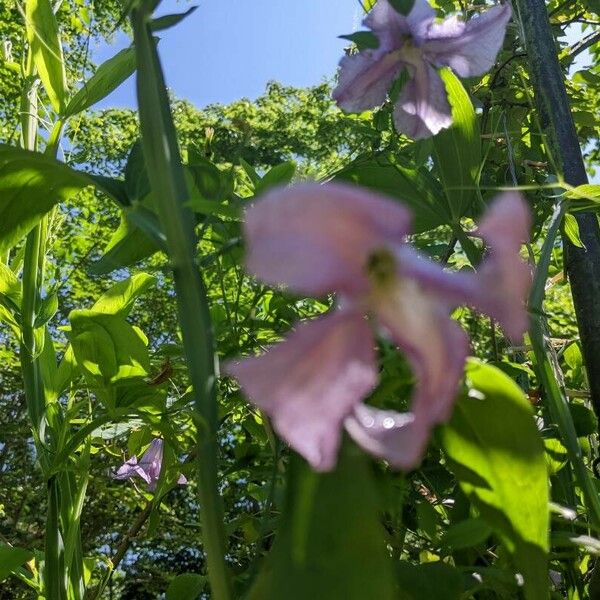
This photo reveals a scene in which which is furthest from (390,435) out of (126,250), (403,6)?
(126,250)

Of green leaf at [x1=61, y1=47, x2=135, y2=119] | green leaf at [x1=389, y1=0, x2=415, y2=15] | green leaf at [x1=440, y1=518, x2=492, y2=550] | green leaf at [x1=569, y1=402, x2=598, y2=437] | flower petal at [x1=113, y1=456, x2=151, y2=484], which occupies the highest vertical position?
green leaf at [x1=61, y1=47, x2=135, y2=119]

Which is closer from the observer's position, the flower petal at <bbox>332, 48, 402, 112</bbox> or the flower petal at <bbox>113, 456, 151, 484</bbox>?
the flower petal at <bbox>332, 48, 402, 112</bbox>

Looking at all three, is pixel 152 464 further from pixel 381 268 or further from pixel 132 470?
pixel 381 268

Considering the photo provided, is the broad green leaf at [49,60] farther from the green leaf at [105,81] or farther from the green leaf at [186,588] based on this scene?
the green leaf at [186,588]

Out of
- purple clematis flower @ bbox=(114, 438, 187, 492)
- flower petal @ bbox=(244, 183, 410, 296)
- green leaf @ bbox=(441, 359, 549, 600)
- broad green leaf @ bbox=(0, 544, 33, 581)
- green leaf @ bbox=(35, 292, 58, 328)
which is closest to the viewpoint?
flower petal @ bbox=(244, 183, 410, 296)

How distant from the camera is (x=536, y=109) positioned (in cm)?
78

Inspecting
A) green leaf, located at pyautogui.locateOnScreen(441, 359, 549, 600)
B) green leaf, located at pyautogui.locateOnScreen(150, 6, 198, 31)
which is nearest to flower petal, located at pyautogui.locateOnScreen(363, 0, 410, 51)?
green leaf, located at pyautogui.locateOnScreen(150, 6, 198, 31)

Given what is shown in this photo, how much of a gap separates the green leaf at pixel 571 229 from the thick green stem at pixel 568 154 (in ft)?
0.08

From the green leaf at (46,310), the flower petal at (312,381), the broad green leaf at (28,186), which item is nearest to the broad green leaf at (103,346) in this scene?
the green leaf at (46,310)

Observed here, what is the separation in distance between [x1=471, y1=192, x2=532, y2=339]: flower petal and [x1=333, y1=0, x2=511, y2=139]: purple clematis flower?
259mm

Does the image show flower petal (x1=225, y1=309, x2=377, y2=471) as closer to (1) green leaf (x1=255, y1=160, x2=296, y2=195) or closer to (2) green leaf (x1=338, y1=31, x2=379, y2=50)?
(2) green leaf (x1=338, y1=31, x2=379, y2=50)

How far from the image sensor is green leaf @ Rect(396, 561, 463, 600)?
1.29 feet

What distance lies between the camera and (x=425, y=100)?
459 mm

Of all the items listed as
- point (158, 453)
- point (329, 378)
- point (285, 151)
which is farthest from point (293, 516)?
point (285, 151)
